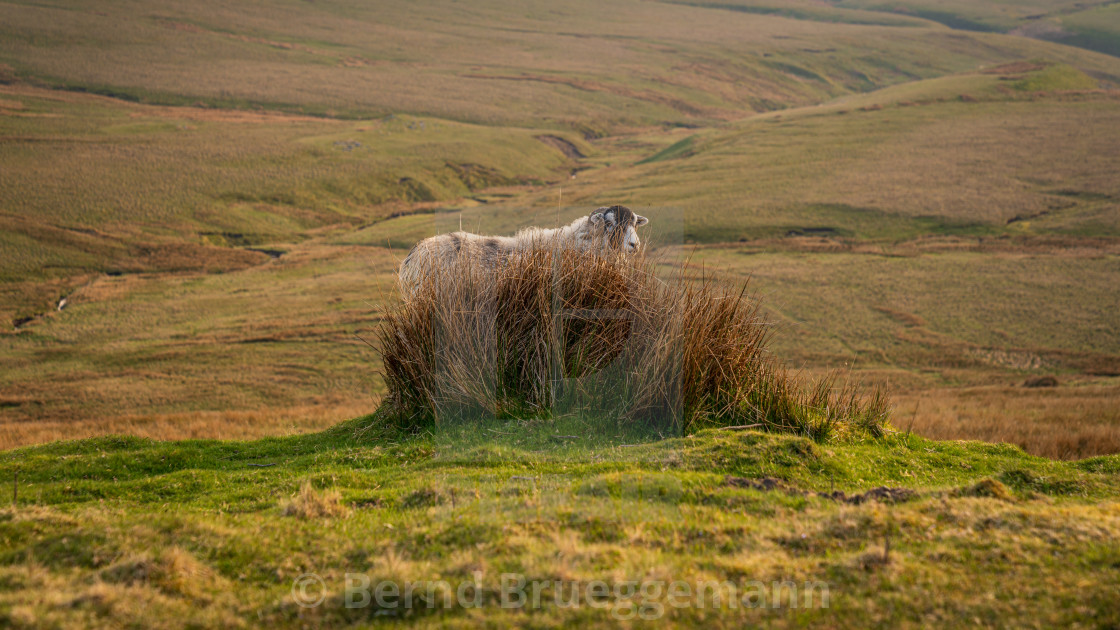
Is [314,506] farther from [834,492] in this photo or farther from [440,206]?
[440,206]

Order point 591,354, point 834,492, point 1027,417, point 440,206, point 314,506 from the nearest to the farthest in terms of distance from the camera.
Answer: point 314,506, point 834,492, point 591,354, point 1027,417, point 440,206

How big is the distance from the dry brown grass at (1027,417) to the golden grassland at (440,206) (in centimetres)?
15

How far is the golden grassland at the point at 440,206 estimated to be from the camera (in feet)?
80.0

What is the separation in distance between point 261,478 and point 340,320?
952 inches

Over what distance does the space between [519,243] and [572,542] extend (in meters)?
7.47

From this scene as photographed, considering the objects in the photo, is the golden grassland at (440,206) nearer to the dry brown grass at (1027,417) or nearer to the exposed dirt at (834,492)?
the dry brown grass at (1027,417)

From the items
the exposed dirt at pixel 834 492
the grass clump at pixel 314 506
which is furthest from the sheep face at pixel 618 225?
the grass clump at pixel 314 506

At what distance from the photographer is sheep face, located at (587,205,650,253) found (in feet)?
38.8

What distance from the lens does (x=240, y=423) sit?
57.3 feet

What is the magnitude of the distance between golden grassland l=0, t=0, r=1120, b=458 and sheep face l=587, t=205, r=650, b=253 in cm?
41

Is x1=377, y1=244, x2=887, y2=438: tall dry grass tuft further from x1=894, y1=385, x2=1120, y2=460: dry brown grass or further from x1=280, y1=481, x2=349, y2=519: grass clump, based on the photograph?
x1=894, y1=385, x2=1120, y2=460: dry brown grass

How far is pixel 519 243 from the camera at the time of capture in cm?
1203

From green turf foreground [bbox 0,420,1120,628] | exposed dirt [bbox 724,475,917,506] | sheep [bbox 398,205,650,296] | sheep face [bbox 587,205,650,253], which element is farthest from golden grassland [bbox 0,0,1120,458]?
exposed dirt [bbox 724,475,917,506]

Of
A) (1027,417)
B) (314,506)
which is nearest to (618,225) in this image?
(314,506)
